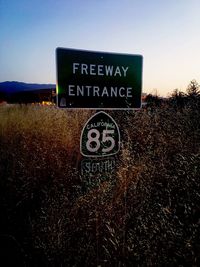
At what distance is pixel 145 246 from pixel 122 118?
148 inches

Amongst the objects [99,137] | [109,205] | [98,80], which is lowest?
[109,205]

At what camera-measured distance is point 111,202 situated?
2.87 metres

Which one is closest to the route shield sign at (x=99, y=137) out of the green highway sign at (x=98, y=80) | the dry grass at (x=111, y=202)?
the green highway sign at (x=98, y=80)

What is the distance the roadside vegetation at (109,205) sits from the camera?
226 centimetres

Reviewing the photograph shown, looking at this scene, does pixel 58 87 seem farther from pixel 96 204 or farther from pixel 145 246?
pixel 145 246

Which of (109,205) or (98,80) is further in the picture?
(109,205)

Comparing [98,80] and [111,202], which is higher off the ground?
[98,80]

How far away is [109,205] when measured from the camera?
2840 millimetres

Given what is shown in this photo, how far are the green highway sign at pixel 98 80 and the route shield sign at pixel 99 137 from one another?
0.12 meters

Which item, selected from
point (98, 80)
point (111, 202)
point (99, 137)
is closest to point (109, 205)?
point (111, 202)

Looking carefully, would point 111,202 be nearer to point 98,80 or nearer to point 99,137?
point 99,137

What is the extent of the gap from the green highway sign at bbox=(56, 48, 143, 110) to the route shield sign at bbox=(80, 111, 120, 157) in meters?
0.12

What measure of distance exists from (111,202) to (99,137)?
1.96 ft

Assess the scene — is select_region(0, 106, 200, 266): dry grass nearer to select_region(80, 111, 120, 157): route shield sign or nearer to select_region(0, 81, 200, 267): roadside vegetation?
select_region(0, 81, 200, 267): roadside vegetation
